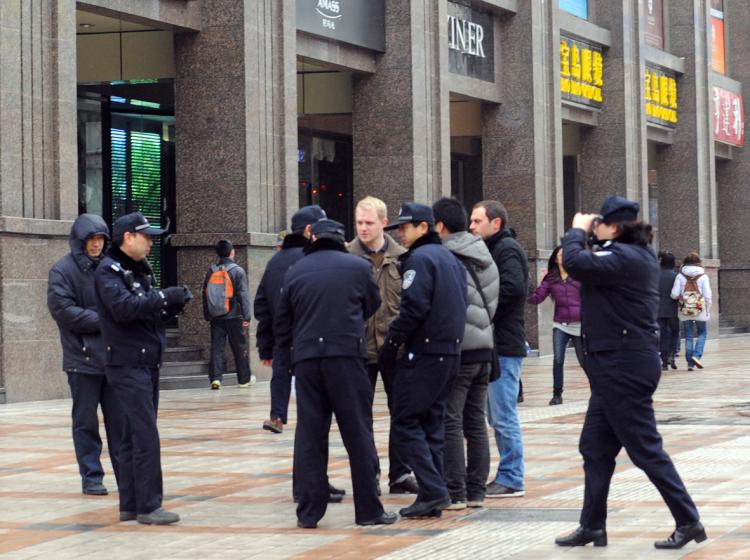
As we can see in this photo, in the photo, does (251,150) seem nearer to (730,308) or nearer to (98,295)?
(98,295)

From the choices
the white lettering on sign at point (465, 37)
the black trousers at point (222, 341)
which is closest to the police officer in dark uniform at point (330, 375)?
the black trousers at point (222, 341)

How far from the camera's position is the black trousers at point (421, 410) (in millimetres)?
8703

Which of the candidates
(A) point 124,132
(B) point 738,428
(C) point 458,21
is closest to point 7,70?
(A) point 124,132

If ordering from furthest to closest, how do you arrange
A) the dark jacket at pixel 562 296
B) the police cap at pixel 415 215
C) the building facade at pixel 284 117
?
the building facade at pixel 284 117, the dark jacket at pixel 562 296, the police cap at pixel 415 215

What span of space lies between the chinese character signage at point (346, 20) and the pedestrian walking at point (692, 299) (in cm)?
605

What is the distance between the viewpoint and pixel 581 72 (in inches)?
1286

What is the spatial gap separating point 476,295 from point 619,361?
5.55 ft

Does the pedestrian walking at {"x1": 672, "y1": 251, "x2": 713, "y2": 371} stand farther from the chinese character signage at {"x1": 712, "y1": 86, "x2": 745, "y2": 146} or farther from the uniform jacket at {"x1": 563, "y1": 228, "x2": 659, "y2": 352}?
the chinese character signage at {"x1": 712, "y1": 86, "x2": 745, "y2": 146}

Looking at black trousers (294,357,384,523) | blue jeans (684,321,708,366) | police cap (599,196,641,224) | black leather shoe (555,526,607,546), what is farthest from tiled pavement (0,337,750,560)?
blue jeans (684,321,708,366)

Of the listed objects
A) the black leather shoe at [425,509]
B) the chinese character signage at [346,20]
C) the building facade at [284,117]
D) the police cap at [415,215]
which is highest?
the chinese character signage at [346,20]

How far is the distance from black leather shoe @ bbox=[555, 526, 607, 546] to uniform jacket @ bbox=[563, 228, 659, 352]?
90 centimetres

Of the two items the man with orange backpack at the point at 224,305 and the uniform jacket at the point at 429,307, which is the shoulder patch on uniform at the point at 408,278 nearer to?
the uniform jacket at the point at 429,307

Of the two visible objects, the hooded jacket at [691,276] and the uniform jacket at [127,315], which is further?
the hooded jacket at [691,276]

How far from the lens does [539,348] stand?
29125 millimetres
